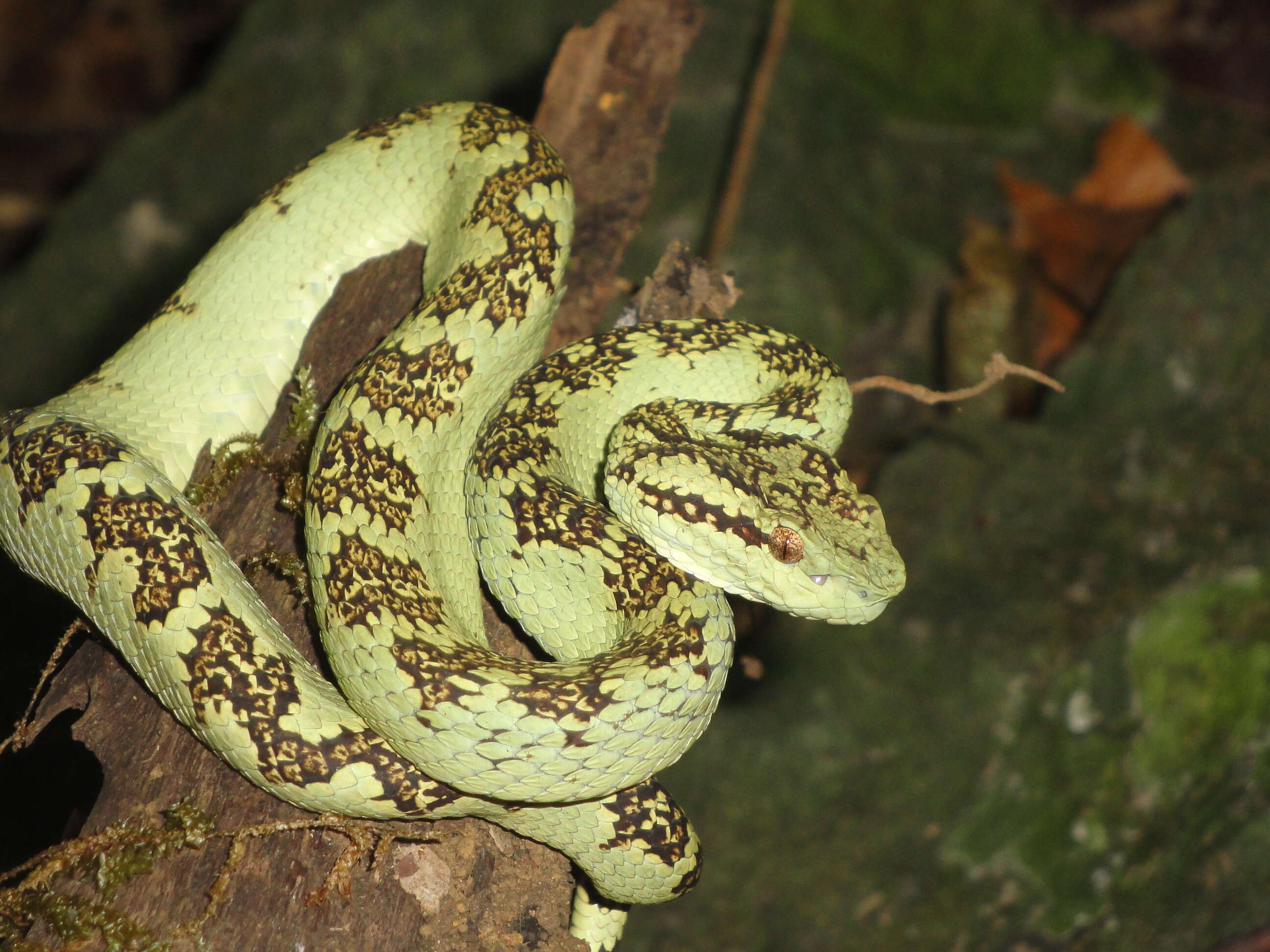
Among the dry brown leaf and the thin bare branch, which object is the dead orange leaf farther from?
the thin bare branch

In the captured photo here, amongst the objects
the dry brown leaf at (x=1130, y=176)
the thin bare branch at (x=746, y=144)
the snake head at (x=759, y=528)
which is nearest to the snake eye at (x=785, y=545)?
the snake head at (x=759, y=528)

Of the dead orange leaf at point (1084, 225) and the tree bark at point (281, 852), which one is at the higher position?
the tree bark at point (281, 852)

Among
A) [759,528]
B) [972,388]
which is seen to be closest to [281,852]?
[759,528]

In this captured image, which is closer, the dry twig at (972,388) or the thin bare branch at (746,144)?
the dry twig at (972,388)

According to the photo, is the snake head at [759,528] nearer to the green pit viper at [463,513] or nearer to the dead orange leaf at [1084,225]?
the green pit viper at [463,513]

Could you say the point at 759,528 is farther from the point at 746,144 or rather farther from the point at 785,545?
the point at 746,144

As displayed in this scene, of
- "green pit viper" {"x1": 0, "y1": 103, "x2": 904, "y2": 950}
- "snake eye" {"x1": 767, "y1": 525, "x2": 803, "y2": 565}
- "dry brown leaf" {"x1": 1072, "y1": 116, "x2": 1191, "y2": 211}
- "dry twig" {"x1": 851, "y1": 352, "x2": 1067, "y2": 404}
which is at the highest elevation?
"green pit viper" {"x1": 0, "y1": 103, "x2": 904, "y2": 950}

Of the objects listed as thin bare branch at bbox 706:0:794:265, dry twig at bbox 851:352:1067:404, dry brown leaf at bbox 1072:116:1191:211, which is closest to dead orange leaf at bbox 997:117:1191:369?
dry brown leaf at bbox 1072:116:1191:211

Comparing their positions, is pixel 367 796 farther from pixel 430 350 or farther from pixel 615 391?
pixel 615 391
